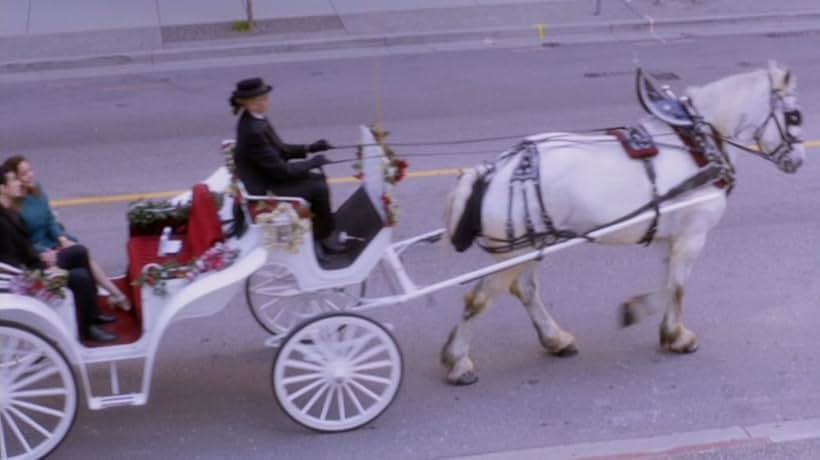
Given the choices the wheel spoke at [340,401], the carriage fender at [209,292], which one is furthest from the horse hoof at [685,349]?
the carriage fender at [209,292]

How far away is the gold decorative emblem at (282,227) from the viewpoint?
6367mm

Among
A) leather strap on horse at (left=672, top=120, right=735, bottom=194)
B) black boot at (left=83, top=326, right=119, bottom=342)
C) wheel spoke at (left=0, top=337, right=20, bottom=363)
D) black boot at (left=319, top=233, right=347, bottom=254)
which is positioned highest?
leather strap on horse at (left=672, top=120, right=735, bottom=194)

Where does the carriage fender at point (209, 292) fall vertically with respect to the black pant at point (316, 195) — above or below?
below

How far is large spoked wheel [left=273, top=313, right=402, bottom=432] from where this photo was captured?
252 inches

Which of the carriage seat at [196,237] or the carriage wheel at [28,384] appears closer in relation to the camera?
the carriage wheel at [28,384]

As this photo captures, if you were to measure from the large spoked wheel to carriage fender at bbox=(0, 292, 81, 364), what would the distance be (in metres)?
1.06

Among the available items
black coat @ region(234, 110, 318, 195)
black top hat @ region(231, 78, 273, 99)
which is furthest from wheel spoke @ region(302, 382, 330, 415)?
black top hat @ region(231, 78, 273, 99)

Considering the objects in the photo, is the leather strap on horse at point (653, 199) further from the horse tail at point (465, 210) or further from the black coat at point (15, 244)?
the black coat at point (15, 244)

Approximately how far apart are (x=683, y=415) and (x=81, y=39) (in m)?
12.7

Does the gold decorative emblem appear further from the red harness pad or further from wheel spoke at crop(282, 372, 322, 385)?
the red harness pad

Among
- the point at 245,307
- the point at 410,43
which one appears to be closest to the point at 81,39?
the point at 410,43

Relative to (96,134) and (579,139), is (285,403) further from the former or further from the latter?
(96,134)

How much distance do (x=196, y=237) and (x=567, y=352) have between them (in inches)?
94.7

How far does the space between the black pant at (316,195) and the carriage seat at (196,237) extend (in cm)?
37
